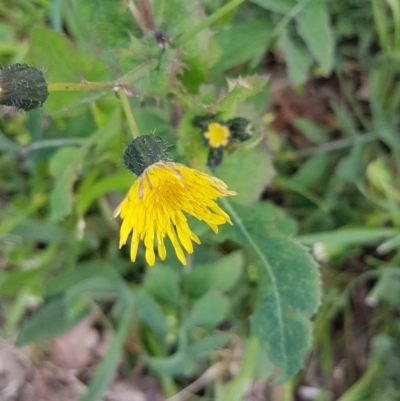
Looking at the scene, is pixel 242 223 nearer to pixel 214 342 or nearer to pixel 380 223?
pixel 214 342

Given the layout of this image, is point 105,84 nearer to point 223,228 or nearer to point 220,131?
point 220,131

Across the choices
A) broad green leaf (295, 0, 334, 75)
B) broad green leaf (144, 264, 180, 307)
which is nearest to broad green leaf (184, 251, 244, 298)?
broad green leaf (144, 264, 180, 307)

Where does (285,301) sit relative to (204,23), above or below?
below

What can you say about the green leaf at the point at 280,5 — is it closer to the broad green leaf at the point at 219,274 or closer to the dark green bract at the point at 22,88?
the broad green leaf at the point at 219,274

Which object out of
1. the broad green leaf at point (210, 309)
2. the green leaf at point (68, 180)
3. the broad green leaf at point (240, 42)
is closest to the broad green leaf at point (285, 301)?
the broad green leaf at point (210, 309)

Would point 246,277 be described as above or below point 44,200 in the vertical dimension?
below

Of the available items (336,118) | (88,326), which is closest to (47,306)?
(88,326)

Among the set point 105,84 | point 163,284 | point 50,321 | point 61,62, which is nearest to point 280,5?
point 61,62
